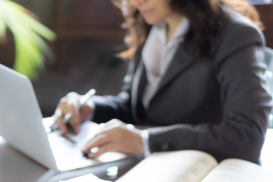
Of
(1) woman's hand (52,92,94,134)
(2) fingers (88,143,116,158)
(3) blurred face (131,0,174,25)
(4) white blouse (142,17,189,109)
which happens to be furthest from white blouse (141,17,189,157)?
(2) fingers (88,143,116,158)

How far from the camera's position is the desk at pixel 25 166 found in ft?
1.57

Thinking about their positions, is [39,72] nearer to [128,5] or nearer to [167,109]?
[128,5]

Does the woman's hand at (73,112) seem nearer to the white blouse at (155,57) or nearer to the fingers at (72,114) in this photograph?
the fingers at (72,114)

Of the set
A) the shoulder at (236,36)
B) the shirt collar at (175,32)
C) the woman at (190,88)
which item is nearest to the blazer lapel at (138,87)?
the woman at (190,88)

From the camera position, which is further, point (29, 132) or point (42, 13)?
point (42, 13)

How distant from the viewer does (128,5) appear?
1104 mm

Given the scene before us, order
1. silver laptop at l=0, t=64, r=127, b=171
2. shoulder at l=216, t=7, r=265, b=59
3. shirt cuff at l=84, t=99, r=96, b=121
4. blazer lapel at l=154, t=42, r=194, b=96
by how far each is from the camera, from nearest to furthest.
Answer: silver laptop at l=0, t=64, r=127, b=171 → shoulder at l=216, t=7, r=265, b=59 → blazer lapel at l=154, t=42, r=194, b=96 → shirt cuff at l=84, t=99, r=96, b=121

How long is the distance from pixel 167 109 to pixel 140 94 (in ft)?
0.52

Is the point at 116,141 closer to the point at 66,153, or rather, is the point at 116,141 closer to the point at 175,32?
the point at 66,153

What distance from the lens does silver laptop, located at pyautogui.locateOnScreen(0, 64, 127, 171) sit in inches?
15.5

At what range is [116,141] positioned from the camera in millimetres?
603

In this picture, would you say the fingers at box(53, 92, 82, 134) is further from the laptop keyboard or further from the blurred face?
the blurred face

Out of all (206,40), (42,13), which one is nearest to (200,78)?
(206,40)

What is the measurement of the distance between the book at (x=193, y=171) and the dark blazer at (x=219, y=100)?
9cm
